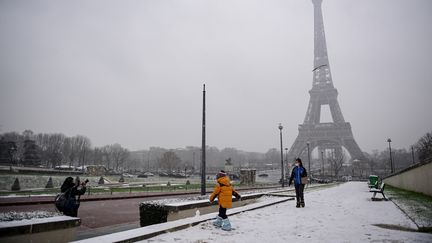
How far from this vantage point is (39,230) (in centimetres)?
530

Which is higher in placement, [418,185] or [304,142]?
[304,142]

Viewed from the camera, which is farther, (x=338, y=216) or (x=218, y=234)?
(x=338, y=216)

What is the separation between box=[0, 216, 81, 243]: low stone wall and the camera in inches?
191

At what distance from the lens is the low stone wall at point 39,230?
4863 millimetres

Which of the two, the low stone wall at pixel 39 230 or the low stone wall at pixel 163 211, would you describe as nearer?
the low stone wall at pixel 39 230

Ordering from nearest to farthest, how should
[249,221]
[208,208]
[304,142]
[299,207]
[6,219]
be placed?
[6,219]
[249,221]
[208,208]
[299,207]
[304,142]

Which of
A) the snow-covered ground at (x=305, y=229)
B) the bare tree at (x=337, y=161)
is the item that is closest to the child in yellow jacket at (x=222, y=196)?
the snow-covered ground at (x=305, y=229)

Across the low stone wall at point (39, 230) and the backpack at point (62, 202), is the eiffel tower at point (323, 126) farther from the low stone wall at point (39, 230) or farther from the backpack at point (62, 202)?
the low stone wall at point (39, 230)

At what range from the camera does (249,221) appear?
7.60 m

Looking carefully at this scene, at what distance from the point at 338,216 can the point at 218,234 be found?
454cm

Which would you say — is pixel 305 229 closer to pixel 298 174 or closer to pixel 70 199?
pixel 298 174

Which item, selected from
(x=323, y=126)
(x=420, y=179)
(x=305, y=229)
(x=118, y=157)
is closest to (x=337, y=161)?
(x=323, y=126)

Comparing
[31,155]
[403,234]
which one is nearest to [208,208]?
[403,234]

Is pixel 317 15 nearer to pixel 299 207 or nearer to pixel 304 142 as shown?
pixel 304 142
